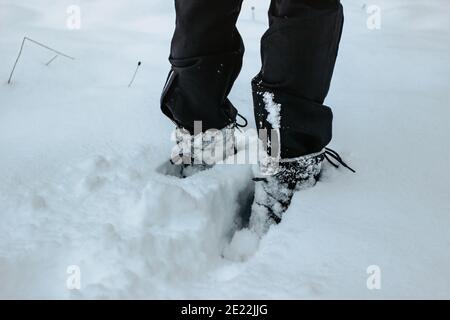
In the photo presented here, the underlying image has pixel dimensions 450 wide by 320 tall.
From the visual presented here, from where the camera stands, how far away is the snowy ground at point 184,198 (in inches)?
31.7

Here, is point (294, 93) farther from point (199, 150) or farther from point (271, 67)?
point (199, 150)

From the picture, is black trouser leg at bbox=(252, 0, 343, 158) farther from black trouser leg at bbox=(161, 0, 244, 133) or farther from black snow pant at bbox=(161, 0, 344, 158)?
black trouser leg at bbox=(161, 0, 244, 133)

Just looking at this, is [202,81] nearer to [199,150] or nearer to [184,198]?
[199,150]

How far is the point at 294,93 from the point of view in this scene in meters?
1.00

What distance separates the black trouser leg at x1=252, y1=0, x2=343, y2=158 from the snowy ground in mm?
141

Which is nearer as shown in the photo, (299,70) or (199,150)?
(299,70)

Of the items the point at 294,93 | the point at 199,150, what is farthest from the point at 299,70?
the point at 199,150

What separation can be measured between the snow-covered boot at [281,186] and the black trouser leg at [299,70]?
2cm

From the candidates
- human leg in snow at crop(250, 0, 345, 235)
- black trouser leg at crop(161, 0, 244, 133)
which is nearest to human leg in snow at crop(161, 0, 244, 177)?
black trouser leg at crop(161, 0, 244, 133)

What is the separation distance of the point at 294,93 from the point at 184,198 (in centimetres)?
35

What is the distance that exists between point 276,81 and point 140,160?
420mm

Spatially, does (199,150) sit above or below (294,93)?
below

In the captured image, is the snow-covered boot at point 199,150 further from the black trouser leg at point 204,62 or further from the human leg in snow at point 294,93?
the human leg in snow at point 294,93


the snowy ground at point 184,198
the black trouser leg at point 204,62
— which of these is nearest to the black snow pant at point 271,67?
the black trouser leg at point 204,62
